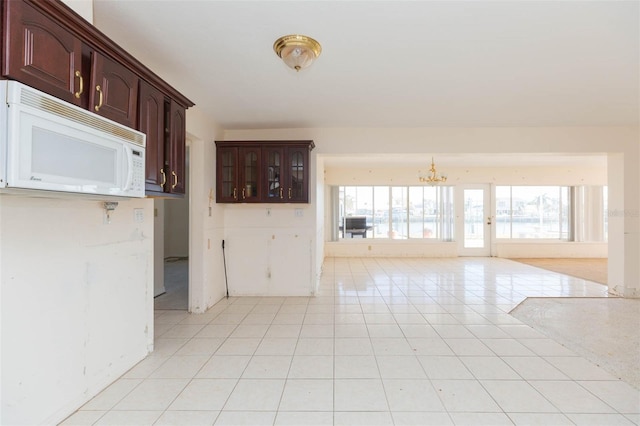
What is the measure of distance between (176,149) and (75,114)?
3.54ft

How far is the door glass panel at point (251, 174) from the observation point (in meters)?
4.13

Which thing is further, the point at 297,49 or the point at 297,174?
the point at 297,174

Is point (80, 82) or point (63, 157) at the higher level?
point (80, 82)

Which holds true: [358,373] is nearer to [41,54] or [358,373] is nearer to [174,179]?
[174,179]

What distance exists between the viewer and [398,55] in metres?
2.36

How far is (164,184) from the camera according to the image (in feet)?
7.64

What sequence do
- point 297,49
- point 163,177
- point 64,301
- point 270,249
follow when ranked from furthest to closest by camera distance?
1. point 270,249
2. point 163,177
3. point 297,49
4. point 64,301

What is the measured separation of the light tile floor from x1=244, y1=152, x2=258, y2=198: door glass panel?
5.08ft

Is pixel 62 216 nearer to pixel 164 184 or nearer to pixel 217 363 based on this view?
pixel 164 184

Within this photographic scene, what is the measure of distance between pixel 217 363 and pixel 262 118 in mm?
2921

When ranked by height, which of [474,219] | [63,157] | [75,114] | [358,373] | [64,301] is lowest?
[358,373]

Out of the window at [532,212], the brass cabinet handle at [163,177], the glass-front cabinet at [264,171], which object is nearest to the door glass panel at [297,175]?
the glass-front cabinet at [264,171]

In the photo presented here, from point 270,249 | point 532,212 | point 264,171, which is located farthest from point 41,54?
point 532,212

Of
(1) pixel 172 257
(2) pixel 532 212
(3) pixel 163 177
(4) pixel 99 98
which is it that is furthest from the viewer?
(2) pixel 532 212
